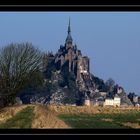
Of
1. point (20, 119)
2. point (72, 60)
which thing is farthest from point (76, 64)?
point (20, 119)

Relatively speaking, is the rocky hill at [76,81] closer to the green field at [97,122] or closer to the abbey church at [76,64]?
the abbey church at [76,64]

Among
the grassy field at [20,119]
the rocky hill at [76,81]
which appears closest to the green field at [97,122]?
the grassy field at [20,119]

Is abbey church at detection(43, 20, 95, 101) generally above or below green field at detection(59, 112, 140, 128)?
above

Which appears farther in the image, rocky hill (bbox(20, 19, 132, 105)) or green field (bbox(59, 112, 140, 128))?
rocky hill (bbox(20, 19, 132, 105))

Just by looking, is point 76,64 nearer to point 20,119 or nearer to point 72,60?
point 72,60

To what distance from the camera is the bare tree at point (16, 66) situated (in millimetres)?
14914

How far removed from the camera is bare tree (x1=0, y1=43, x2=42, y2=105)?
14914 mm

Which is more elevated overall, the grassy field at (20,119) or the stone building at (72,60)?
the stone building at (72,60)

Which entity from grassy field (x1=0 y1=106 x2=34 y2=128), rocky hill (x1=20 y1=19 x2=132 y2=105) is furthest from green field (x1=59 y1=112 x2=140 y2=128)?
rocky hill (x1=20 y1=19 x2=132 y2=105)

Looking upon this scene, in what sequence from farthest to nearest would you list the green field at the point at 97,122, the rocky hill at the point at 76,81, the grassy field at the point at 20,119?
1. the rocky hill at the point at 76,81
2. the green field at the point at 97,122
3. the grassy field at the point at 20,119

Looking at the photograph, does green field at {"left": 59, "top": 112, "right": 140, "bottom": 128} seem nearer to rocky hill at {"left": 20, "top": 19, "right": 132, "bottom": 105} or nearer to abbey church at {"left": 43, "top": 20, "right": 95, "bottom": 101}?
rocky hill at {"left": 20, "top": 19, "right": 132, "bottom": 105}

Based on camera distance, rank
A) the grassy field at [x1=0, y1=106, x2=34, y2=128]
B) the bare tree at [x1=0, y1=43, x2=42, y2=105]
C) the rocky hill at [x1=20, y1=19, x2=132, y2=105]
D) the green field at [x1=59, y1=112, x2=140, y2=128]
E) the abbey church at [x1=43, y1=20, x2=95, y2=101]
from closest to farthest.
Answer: the grassy field at [x1=0, y1=106, x2=34, y2=128]
the green field at [x1=59, y1=112, x2=140, y2=128]
the bare tree at [x1=0, y1=43, x2=42, y2=105]
the rocky hill at [x1=20, y1=19, x2=132, y2=105]
the abbey church at [x1=43, y1=20, x2=95, y2=101]

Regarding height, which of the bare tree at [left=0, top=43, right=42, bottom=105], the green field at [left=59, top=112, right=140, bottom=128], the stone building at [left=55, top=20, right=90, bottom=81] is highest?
the stone building at [left=55, top=20, right=90, bottom=81]
